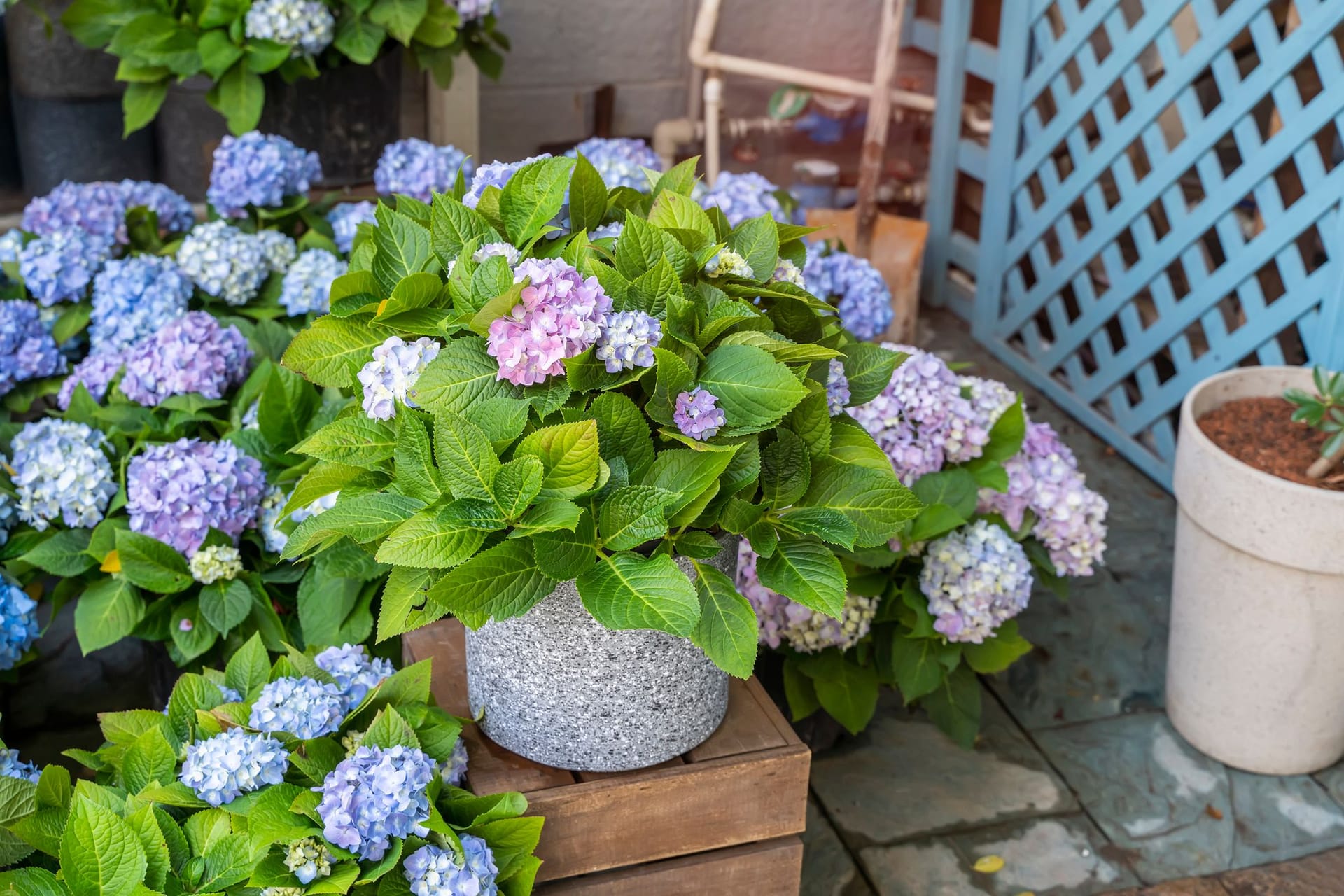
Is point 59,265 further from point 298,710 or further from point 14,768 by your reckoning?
point 298,710

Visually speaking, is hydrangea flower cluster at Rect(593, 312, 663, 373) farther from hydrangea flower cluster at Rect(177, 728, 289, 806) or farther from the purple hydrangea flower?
the purple hydrangea flower

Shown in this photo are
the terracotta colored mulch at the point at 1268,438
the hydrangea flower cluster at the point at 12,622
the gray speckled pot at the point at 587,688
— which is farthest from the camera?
the terracotta colored mulch at the point at 1268,438

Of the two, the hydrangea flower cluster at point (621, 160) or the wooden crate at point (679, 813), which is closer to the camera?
the wooden crate at point (679, 813)

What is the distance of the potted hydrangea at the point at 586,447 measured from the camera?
109cm

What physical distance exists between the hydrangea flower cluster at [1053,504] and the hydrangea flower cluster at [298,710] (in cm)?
104

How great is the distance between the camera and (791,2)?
3.78m

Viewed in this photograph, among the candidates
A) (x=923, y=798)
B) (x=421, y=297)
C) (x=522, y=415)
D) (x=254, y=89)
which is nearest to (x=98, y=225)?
(x=254, y=89)

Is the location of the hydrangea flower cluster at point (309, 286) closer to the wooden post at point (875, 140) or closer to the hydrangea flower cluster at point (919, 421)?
the hydrangea flower cluster at point (919, 421)

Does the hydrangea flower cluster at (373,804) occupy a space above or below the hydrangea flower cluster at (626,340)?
below

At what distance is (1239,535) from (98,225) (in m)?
1.82

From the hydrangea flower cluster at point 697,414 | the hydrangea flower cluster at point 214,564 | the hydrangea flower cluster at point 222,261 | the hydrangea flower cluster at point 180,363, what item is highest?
the hydrangea flower cluster at point 697,414

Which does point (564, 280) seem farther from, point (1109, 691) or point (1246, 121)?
point (1246, 121)

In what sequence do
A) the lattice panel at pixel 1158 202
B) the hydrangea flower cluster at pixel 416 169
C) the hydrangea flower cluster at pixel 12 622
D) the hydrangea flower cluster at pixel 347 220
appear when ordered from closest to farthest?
the hydrangea flower cluster at pixel 12 622, the hydrangea flower cluster at pixel 347 220, the hydrangea flower cluster at pixel 416 169, the lattice panel at pixel 1158 202

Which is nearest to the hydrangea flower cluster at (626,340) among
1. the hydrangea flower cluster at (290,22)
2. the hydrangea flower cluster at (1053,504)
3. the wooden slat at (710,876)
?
the wooden slat at (710,876)
